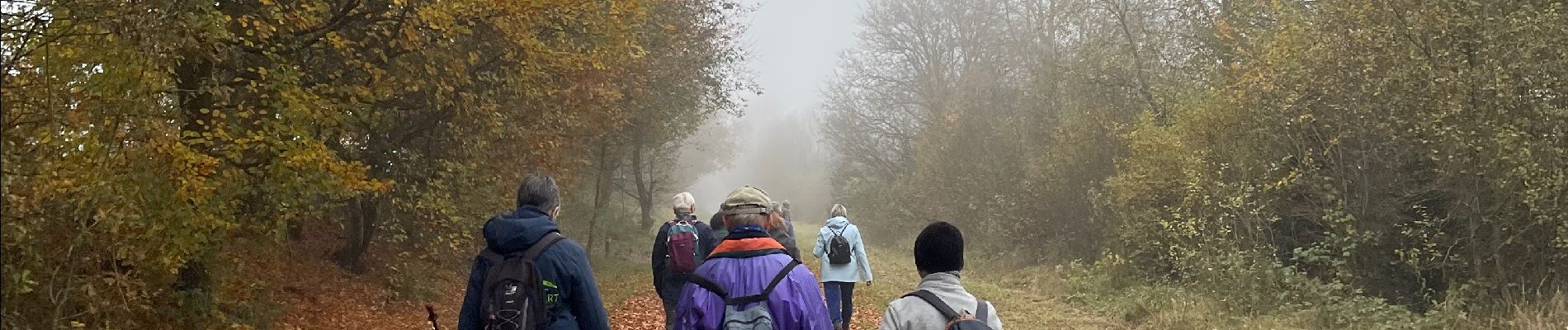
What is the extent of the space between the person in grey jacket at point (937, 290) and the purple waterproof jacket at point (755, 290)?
1.71 ft

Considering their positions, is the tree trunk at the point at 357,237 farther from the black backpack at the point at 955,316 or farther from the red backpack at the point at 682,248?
the black backpack at the point at 955,316

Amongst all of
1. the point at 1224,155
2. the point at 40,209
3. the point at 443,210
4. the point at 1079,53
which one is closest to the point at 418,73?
the point at 443,210

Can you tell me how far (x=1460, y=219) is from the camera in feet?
33.5

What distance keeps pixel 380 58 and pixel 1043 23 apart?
53.9ft

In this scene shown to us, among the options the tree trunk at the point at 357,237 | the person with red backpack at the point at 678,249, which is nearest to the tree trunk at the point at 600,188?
the tree trunk at the point at 357,237

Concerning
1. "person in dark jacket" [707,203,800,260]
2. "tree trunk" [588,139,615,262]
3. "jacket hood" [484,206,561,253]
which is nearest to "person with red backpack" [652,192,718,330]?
"person in dark jacket" [707,203,800,260]

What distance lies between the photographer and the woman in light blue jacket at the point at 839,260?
9211 millimetres

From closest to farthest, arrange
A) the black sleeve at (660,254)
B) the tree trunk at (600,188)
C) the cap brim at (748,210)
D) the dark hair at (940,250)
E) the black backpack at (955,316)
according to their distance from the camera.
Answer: the black backpack at (955,316)
the dark hair at (940,250)
the cap brim at (748,210)
the black sleeve at (660,254)
the tree trunk at (600,188)

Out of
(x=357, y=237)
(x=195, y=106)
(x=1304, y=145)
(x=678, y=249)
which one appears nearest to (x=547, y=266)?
(x=678, y=249)

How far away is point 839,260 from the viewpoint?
362 inches

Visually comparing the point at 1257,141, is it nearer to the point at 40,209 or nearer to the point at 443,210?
the point at 443,210

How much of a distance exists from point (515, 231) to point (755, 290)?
3.11ft

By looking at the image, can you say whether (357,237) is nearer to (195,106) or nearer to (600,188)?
(195,106)

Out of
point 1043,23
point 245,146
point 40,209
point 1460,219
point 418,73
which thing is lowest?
point 1460,219
